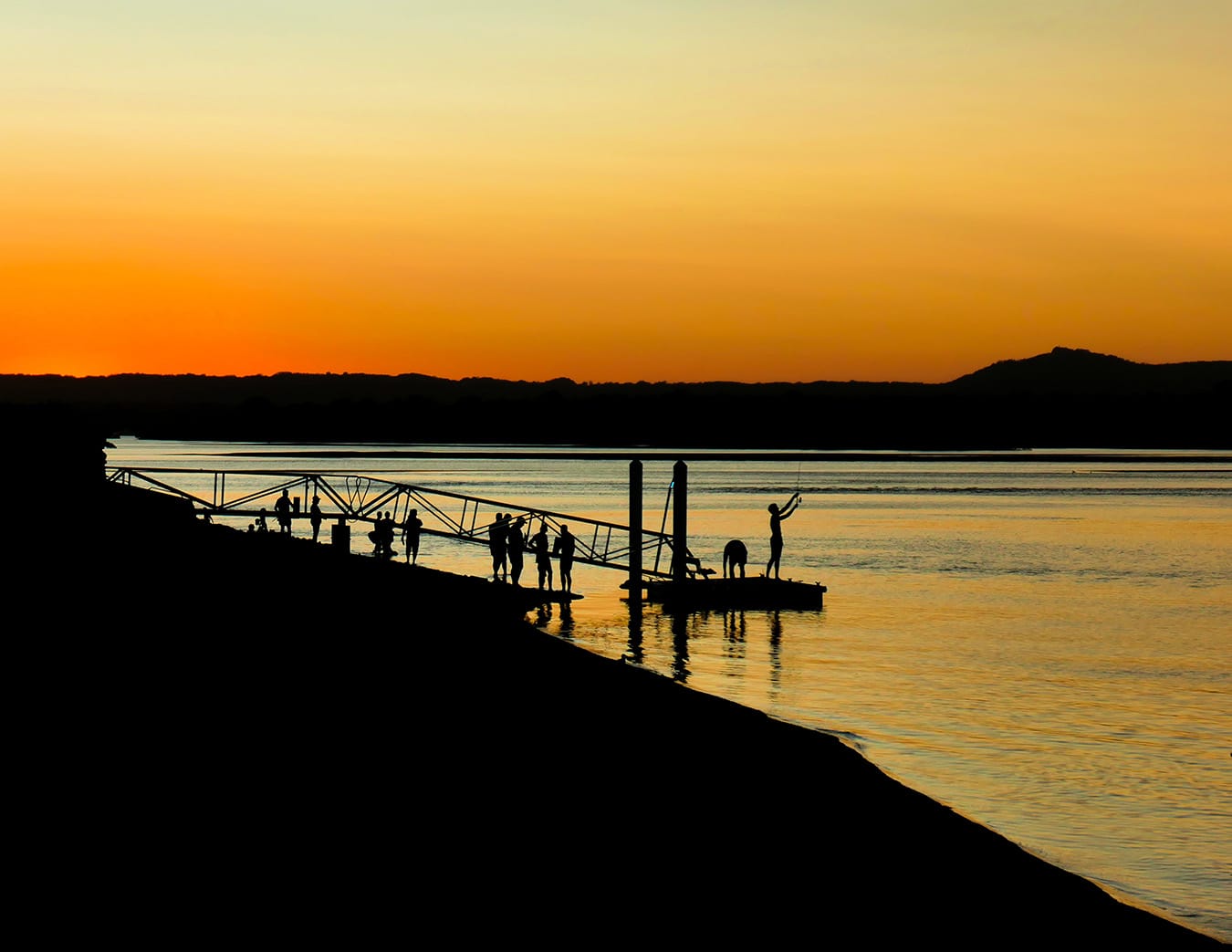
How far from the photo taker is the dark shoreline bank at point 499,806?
884 cm

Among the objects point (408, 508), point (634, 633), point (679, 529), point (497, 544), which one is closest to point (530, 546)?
point (497, 544)

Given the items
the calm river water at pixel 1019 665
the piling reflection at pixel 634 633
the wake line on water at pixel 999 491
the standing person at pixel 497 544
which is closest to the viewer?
the calm river water at pixel 1019 665

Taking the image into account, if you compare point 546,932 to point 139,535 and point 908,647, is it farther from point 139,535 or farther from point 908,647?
point 139,535

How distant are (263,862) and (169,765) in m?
2.82

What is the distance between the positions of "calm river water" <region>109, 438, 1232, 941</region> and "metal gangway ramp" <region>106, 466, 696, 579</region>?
6.61 ft

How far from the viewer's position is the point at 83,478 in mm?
35062

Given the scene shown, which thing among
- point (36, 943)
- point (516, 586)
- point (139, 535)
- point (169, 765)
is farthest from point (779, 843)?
point (139, 535)

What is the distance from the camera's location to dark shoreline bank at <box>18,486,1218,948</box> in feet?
29.0

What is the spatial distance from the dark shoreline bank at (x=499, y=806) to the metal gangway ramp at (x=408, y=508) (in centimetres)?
1703

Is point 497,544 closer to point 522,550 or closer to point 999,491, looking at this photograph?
point 522,550

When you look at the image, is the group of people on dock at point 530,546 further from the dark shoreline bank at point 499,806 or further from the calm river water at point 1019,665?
the dark shoreline bank at point 499,806

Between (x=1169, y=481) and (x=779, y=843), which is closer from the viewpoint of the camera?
(x=779, y=843)

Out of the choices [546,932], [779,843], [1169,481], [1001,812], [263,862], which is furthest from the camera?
[1169,481]

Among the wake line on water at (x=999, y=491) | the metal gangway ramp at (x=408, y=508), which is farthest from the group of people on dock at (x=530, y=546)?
the wake line on water at (x=999, y=491)
